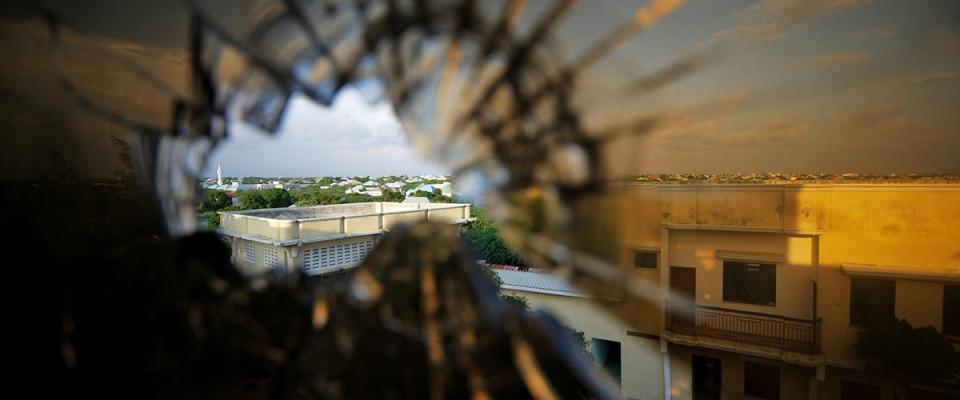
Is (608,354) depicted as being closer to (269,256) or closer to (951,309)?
(951,309)

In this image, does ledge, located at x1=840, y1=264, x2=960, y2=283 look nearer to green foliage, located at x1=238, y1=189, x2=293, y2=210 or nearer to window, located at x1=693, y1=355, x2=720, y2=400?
window, located at x1=693, y1=355, x2=720, y2=400

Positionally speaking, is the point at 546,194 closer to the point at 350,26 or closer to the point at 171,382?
the point at 350,26

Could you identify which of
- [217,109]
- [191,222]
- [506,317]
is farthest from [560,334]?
[191,222]

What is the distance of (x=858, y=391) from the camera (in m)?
6.66

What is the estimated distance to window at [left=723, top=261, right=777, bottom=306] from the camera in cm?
707

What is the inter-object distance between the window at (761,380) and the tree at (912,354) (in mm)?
1322

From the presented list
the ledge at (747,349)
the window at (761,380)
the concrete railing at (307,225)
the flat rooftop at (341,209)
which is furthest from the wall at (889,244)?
the flat rooftop at (341,209)

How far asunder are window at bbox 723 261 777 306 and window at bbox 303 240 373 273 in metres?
5.79

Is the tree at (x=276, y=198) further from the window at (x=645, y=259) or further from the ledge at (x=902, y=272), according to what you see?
the ledge at (x=902, y=272)

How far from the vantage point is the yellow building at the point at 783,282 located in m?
6.21

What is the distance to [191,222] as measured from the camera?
170 centimetres

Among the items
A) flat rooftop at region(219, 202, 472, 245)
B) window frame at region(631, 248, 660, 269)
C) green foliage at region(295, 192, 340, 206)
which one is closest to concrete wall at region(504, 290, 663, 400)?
window frame at region(631, 248, 660, 269)

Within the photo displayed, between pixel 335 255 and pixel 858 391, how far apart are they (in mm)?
8217

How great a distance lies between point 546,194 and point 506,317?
34 cm
